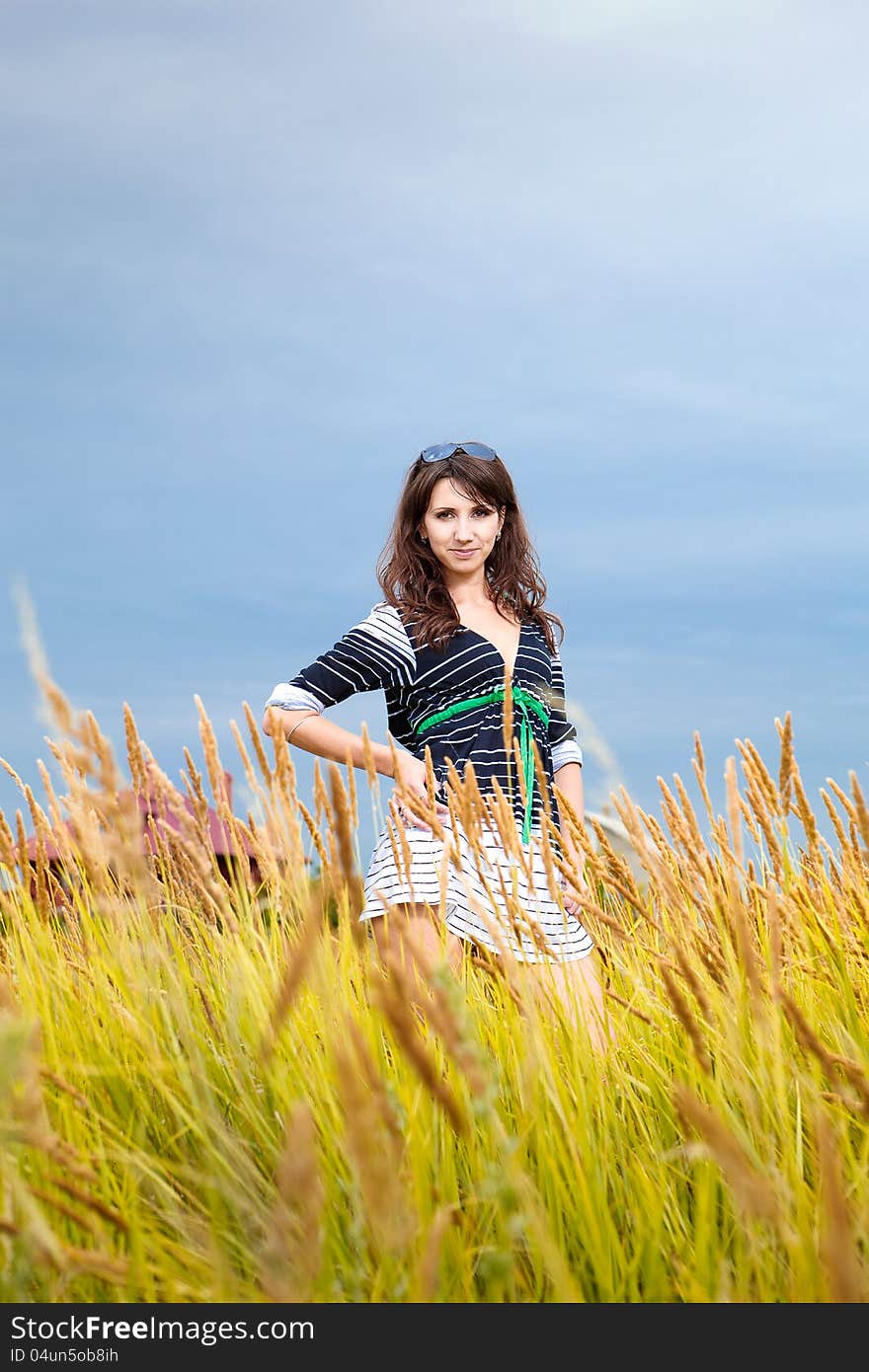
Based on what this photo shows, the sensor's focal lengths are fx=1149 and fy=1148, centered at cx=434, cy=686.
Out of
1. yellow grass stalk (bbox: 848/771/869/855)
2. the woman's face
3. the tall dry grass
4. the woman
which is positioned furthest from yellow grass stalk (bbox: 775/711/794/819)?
the woman's face

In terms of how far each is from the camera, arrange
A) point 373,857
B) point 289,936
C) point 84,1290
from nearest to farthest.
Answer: point 84,1290
point 289,936
point 373,857

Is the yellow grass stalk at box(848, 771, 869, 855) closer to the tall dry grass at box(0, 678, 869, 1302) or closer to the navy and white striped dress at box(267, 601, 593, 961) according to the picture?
the tall dry grass at box(0, 678, 869, 1302)

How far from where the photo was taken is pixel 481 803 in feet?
6.31

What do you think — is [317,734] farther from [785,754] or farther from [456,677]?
[785,754]

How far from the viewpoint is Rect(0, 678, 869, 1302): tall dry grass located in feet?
3.60

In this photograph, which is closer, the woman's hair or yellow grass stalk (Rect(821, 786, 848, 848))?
yellow grass stalk (Rect(821, 786, 848, 848))

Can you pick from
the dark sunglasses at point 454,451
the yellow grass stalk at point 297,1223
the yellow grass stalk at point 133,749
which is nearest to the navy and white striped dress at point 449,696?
the dark sunglasses at point 454,451

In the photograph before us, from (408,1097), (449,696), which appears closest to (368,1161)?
(408,1097)

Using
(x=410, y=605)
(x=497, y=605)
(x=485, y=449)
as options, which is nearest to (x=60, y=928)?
(x=410, y=605)

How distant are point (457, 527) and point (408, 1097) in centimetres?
227

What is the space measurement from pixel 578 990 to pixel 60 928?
155cm

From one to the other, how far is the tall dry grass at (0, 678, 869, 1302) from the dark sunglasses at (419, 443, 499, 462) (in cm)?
155
